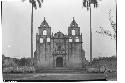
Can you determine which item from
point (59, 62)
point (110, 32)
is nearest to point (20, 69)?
point (59, 62)

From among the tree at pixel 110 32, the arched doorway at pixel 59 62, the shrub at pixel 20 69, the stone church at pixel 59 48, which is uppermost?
the tree at pixel 110 32

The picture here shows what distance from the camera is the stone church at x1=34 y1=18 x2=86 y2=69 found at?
3.17 metres

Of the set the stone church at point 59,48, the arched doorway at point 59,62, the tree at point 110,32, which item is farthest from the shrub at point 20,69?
the tree at point 110,32

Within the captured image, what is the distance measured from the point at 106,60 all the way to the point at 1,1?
53.3 inches

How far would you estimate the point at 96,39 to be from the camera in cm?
315

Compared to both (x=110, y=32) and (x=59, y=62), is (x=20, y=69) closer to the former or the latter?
(x=59, y=62)

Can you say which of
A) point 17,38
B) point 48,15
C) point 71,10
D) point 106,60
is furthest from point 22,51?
point 106,60

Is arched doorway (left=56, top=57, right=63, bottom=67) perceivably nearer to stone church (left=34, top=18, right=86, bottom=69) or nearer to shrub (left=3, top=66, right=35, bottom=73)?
stone church (left=34, top=18, right=86, bottom=69)

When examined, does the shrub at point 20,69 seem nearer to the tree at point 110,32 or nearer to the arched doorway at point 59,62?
the arched doorway at point 59,62

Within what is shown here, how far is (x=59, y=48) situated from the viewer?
10.4ft

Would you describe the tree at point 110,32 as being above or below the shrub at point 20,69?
above

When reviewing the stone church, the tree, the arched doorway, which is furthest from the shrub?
the tree

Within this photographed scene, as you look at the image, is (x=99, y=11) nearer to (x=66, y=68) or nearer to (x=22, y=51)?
(x=66, y=68)

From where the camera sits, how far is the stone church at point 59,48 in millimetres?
3172
